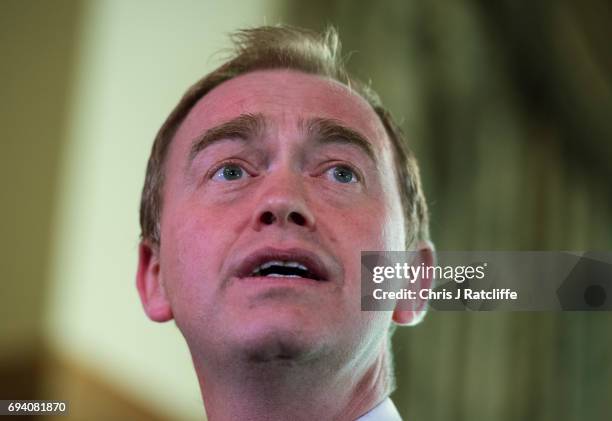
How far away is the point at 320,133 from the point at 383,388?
1.25ft

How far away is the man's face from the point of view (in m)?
0.99

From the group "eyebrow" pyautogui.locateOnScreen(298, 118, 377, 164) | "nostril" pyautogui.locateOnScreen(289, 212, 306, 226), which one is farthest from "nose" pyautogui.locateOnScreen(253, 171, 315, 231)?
"eyebrow" pyautogui.locateOnScreen(298, 118, 377, 164)

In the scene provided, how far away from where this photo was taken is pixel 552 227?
5.76 ft

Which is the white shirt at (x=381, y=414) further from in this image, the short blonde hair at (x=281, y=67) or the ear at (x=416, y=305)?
the short blonde hair at (x=281, y=67)

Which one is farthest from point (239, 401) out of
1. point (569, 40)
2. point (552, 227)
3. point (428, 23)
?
point (428, 23)

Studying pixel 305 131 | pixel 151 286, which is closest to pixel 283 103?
pixel 305 131

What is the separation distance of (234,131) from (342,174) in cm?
17

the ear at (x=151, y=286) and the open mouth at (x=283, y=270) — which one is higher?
the ear at (x=151, y=286)

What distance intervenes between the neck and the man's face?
3 centimetres

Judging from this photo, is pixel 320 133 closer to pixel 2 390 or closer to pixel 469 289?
pixel 469 289

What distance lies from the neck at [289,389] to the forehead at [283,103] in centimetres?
34

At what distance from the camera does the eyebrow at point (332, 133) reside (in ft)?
3.75

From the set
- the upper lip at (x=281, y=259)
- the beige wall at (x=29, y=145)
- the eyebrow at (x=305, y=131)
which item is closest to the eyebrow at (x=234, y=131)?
the eyebrow at (x=305, y=131)

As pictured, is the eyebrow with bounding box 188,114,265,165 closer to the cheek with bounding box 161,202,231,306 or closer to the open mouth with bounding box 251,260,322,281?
the cheek with bounding box 161,202,231,306
